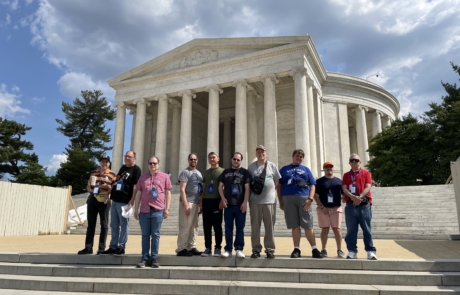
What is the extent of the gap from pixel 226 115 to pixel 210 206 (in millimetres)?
33451

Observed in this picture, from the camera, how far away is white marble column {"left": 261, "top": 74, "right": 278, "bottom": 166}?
2809cm

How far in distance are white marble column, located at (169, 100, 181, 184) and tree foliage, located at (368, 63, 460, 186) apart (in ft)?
69.3

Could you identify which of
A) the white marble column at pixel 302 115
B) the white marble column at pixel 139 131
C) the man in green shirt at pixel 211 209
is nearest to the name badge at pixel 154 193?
the man in green shirt at pixel 211 209

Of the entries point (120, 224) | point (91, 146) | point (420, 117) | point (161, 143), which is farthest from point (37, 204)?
point (91, 146)

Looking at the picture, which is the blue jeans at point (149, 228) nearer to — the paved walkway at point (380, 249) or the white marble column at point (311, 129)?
the paved walkway at point (380, 249)

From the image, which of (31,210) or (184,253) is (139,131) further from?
(184,253)

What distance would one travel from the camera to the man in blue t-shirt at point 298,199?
7293 mm

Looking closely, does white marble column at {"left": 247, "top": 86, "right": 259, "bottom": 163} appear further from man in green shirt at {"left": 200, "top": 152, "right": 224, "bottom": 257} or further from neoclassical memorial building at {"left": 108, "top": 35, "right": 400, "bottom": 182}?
man in green shirt at {"left": 200, "top": 152, "right": 224, "bottom": 257}

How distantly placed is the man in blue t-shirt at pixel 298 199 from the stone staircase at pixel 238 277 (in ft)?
2.45

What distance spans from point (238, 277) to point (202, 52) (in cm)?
3002

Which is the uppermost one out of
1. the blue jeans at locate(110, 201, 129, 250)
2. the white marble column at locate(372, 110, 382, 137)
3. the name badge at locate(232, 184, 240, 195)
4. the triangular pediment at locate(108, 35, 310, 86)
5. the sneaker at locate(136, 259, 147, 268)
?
the triangular pediment at locate(108, 35, 310, 86)

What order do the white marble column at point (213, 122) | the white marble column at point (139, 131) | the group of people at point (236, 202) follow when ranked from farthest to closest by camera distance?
the white marble column at point (139, 131)
the white marble column at point (213, 122)
the group of people at point (236, 202)

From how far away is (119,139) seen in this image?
3538 centimetres

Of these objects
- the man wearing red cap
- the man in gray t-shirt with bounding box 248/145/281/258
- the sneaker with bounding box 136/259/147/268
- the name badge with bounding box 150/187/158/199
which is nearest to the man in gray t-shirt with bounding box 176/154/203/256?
the name badge with bounding box 150/187/158/199
